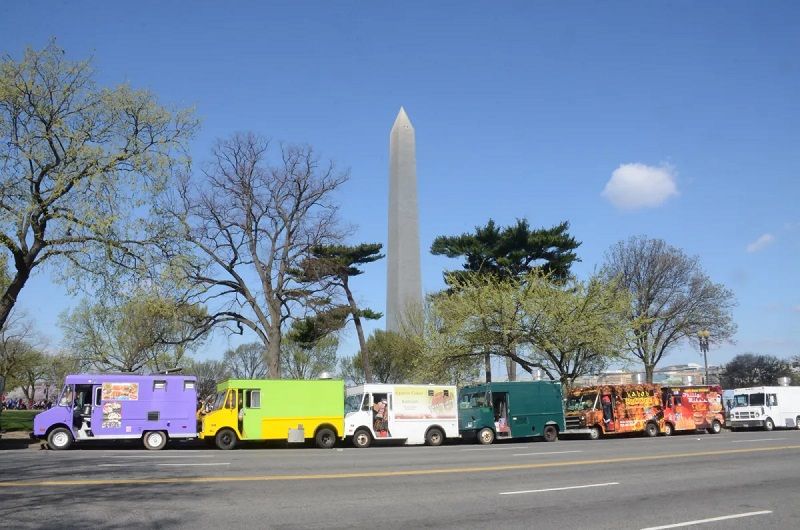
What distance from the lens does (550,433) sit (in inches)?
1182

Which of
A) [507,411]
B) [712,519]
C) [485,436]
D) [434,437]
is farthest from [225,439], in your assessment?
[712,519]

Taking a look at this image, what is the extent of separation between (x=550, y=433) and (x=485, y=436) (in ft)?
11.4

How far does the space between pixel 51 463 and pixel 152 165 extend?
41.8 feet

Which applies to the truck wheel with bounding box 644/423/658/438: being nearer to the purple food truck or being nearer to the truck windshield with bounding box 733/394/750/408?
the truck windshield with bounding box 733/394/750/408

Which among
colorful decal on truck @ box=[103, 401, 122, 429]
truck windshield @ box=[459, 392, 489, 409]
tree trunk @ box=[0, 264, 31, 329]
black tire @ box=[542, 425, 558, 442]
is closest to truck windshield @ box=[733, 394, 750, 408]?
black tire @ box=[542, 425, 558, 442]

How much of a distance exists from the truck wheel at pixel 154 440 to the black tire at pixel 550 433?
16.1 meters

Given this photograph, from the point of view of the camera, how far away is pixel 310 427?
2528 centimetres

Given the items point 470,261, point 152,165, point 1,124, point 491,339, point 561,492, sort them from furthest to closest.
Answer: point 470,261 → point 491,339 → point 152,165 → point 1,124 → point 561,492

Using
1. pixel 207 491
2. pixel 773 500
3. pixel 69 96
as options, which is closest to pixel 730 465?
pixel 773 500

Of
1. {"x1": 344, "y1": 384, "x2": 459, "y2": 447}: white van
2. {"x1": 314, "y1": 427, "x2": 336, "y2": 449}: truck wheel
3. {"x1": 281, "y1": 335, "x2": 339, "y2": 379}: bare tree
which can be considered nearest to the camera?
{"x1": 314, "y1": 427, "x2": 336, "y2": 449}: truck wheel

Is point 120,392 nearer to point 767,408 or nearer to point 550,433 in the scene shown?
point 550,433

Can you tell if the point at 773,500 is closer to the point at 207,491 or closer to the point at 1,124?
the point at 207,491

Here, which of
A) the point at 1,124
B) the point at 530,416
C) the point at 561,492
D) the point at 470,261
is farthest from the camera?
the point at 470,261

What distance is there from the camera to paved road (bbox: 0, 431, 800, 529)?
29.1ft
